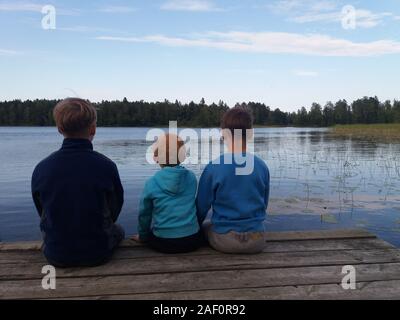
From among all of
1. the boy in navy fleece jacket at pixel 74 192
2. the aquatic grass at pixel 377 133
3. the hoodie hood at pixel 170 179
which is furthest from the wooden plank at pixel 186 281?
the aquatic grass at pixel 377 133

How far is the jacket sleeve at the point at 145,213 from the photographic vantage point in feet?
13.0

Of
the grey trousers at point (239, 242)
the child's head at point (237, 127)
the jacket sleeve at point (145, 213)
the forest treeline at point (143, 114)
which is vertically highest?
the forest treeline at point (143, 114)

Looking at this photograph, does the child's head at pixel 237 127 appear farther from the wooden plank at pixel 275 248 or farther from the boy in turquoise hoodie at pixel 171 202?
the wooden plank at pixel 275 248

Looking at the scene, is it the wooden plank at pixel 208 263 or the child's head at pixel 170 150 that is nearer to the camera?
the wooden plank at pixel 208 263

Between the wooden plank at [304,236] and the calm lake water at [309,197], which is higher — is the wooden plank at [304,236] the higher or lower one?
the higher one

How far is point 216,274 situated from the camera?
352 cm

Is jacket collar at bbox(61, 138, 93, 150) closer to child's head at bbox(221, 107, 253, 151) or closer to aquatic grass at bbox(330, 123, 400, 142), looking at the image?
child's head at bbox(221, 107, 253, 151)

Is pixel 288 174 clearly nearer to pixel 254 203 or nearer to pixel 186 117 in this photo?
pixel 254 203

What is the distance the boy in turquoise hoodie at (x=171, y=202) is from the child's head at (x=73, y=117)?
2.49 feet

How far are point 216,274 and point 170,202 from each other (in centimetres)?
86

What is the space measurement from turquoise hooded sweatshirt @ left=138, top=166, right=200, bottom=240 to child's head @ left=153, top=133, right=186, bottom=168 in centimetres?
8

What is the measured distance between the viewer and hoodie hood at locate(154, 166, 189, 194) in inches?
154

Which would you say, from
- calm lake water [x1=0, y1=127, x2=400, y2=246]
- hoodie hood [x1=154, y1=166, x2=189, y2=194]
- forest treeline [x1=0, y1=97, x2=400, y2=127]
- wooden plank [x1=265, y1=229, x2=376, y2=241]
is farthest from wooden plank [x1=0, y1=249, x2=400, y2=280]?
forest treeline [x1=0, y1=97, x2=400, y2=127]
